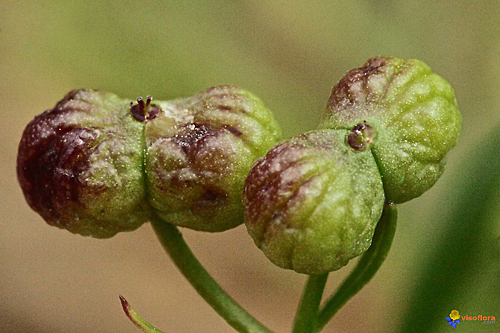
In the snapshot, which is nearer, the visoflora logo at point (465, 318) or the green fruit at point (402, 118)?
the green fruit at point (402, 118)

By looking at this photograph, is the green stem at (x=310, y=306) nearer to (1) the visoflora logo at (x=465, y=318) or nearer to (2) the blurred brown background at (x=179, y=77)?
(1) the visoflora logo at (x=465, y=318)

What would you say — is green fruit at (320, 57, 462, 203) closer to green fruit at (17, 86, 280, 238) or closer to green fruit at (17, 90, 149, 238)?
green fruit at (17, 86, 280, 238)

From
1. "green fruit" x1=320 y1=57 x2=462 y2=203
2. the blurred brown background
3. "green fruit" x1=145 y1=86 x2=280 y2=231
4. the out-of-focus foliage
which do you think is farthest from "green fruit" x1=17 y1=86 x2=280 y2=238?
the blurred brown background

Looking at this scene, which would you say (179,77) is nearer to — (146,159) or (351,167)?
(146,159)

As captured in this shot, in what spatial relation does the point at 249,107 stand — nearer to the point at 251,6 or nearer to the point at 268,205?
the point at 268,205

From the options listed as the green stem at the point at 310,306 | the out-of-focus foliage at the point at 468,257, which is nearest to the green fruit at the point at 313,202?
the green stem at the point at 310,306

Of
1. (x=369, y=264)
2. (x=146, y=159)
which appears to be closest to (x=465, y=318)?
(x=369, y=264)

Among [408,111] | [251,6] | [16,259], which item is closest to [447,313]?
[408,111]

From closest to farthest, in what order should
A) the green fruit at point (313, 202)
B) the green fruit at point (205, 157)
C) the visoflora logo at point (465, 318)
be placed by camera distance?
1. the green fruit at point (313, 202)
2. the green fruit at point (205, 157)
3. the visoflora logo at point (465, 318)
